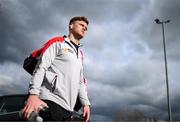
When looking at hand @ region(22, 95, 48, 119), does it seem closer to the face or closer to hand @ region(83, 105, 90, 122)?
hand @ region(83, 105, 90, 122)

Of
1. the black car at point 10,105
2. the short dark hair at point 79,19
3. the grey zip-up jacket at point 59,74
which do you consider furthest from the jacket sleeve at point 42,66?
the black car at point 10,105

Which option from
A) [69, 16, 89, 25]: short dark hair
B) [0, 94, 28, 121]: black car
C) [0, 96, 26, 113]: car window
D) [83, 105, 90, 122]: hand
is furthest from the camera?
[0, 96, 26, 113]: car window

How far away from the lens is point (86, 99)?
3625 mm

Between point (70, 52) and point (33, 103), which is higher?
point (70, 52)

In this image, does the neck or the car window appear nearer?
the neck

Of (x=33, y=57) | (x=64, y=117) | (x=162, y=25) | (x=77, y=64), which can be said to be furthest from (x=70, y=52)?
(x=162, y=25)

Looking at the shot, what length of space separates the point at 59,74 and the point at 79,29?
0.59 metres

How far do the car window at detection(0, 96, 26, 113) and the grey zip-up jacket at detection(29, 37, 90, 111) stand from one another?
3.20 metres

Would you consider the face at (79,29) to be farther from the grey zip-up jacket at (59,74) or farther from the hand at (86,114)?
the hand at (86,114)

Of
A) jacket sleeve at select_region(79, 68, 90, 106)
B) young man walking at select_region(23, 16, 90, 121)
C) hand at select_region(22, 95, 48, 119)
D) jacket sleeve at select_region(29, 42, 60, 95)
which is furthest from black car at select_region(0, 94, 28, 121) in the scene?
hand at select_region(22, 95, 48, 119)

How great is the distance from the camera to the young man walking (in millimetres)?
3113

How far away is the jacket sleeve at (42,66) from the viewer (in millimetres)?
2947

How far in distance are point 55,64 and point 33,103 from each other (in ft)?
2.06

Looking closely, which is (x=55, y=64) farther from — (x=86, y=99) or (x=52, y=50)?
(x=86, y=99)
